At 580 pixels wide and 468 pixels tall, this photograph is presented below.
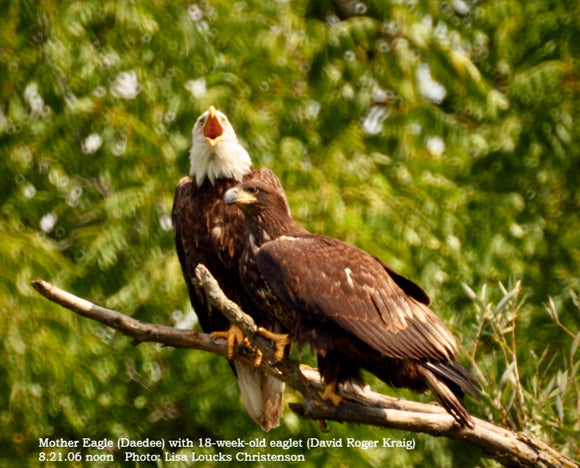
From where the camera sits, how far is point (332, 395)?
5.12 m

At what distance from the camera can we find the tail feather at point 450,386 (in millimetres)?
4914

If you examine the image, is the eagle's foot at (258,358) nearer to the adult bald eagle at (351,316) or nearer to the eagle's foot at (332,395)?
the adult bald eagle at (351,316)

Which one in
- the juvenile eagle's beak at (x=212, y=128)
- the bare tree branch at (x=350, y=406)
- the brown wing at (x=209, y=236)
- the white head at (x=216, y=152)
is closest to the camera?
the bare tree branch at (x=350, y=406)

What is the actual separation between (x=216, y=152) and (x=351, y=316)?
1.37 m

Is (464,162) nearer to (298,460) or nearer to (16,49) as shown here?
(298,460)

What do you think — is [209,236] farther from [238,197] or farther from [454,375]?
[454,375]

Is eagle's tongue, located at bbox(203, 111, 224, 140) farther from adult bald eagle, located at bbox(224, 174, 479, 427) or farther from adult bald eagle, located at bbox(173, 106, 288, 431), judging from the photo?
adult bald eagle, located at bbox(224, 174, 479, 427)

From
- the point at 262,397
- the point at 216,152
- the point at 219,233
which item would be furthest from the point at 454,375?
the point at 216,152

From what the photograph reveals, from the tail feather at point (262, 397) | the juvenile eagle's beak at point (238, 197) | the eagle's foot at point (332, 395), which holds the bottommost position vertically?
the eagle's foot at point (332, 395)

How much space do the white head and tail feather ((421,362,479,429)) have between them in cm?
158

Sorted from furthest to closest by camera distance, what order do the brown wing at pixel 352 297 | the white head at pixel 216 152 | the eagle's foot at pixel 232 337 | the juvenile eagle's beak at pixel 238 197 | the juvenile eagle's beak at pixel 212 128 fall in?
the juvenile eagle's beak at pixel 212 128 < the white head at pixel 216 152 < the eagle's foot at pixel 232 337 < the juvenile eagle's beak at pixel 238 197 < the brown wing at pixel 352 297

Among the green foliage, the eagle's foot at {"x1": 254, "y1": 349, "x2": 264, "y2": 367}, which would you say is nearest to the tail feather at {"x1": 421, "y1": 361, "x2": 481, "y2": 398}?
the eagle's foot at {"x1": 254, "y1": 349, "x2": 264, "y2": 367}

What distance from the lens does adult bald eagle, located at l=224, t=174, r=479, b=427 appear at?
5.00 meters

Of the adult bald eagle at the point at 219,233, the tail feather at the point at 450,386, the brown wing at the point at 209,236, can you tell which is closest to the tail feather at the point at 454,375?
the tail feather at the point at 450,386
